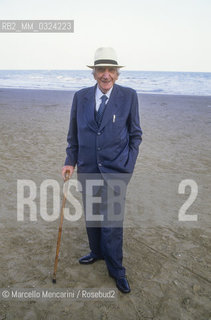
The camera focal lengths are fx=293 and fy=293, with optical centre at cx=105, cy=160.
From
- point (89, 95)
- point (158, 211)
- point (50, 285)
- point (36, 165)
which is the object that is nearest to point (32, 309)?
point (50, 285)

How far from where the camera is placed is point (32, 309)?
8.55 feet

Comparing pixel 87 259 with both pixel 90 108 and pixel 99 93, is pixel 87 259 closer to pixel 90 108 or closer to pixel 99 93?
pixel 90 108

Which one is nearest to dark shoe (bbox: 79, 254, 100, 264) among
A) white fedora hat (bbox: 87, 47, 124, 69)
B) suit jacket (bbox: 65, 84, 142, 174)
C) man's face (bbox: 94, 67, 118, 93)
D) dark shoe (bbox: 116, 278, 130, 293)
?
dark shoe (bbox: 116, 278, 130, 293)

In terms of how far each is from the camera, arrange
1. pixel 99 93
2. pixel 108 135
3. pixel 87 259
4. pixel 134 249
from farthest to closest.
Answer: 1. pixel 134 249
2. pixel 87 259
3. pixel 99 93
4. pixel 108 135

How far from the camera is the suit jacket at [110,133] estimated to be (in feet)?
8.84

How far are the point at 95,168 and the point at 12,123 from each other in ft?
28.8

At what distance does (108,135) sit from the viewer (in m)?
2.69

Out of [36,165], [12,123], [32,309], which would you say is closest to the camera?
[32,309]

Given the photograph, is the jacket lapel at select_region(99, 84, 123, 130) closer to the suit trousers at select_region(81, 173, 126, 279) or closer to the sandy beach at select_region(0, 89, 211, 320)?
the suit trousers at select_region(81, 173, 126, 279)

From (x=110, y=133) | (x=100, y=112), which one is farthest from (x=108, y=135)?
(x=100, y=112)

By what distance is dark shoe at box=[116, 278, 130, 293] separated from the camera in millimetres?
2820

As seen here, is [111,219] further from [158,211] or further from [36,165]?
[36,165]

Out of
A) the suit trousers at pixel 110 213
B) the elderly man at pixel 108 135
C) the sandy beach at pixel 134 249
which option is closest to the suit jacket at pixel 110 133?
the elderly man at pixel 108 135

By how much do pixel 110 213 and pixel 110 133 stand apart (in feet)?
2.48
